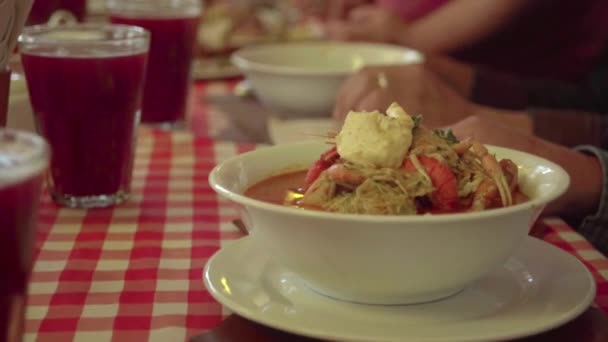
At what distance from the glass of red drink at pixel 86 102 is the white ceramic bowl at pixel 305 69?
494 mm

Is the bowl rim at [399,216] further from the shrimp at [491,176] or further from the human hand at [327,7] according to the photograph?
the human hand at [327,7]

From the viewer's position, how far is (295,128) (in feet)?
5.41

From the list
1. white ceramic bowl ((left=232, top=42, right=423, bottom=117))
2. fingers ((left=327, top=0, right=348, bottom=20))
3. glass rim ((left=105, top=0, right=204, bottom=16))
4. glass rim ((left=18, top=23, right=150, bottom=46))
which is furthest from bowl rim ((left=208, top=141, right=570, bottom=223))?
fingers ((left=327, top=0, right=348, bottom=20))

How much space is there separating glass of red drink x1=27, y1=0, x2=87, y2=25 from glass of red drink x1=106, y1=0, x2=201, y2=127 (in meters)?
0.09

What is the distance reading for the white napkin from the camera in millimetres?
903

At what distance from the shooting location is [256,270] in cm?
92

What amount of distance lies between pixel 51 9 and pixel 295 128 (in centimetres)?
51

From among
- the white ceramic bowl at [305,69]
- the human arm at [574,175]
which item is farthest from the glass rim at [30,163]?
the white ceramic bowl at [305,69]

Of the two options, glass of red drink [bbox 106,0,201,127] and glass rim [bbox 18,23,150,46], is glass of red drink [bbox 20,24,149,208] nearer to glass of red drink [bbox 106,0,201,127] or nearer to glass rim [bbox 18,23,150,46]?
glass rim [bbox 18,23,150,46]

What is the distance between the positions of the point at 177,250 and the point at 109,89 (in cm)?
28

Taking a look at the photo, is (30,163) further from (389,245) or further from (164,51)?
(164,51)

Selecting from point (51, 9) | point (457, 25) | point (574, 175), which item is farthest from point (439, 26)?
point (574, 175)

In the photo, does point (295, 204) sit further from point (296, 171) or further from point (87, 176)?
point (87, 176)

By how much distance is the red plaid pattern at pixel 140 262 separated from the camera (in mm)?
847
